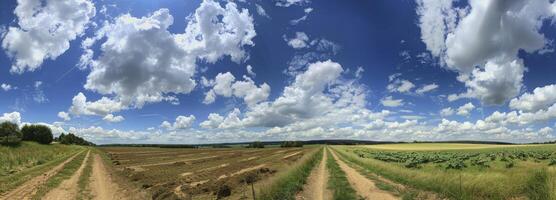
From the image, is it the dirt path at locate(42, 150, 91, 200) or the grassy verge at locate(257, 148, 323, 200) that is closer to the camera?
the grassy verge at locate(257, 148, 323, 200)

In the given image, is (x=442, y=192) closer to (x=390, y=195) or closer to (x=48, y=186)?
(x=390, y=195)

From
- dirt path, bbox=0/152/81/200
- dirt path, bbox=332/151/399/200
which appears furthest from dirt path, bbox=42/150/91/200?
dirt path, bbox=332/151/399/200

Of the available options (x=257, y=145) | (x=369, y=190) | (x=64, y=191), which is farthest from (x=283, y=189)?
(x=257, y=145)

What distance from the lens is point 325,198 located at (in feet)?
58.1

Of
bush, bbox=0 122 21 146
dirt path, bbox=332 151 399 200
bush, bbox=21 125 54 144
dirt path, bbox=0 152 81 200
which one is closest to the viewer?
dirt path, bbox=332 151 399 200

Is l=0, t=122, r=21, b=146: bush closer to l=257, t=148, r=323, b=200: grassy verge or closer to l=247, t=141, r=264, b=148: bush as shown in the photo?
l=257, t=148, r=323, b=200: grassy verge

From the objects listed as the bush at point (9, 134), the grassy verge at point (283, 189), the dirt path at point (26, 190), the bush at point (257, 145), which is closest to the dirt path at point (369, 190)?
the grassy verge at point (283, 189)

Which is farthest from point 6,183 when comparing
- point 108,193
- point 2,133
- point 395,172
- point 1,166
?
point 2,133

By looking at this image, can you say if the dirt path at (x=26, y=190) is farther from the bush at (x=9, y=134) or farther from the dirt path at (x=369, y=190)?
the bush at (x=9, y=134)

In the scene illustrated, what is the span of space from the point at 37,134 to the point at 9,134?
27062mm

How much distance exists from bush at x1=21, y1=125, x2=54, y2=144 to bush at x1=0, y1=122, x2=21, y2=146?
11.9 meters

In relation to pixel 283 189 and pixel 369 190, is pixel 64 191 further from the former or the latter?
pixel 369 190

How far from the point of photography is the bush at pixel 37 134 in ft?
317

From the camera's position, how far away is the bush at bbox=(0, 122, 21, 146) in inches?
2588
